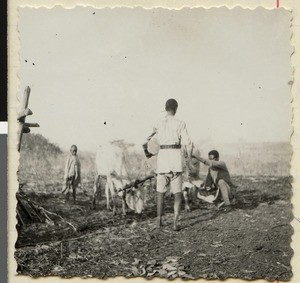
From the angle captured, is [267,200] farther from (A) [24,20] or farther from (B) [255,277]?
(A) [24,20]

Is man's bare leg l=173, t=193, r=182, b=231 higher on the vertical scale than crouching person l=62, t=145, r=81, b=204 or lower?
lower

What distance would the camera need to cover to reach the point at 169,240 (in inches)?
135

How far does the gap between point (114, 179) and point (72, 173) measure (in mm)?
248

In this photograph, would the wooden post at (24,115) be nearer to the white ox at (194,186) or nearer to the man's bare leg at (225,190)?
the white ox at (194,186)

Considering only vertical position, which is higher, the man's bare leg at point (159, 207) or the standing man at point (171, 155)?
the standing man at point (171, 155)

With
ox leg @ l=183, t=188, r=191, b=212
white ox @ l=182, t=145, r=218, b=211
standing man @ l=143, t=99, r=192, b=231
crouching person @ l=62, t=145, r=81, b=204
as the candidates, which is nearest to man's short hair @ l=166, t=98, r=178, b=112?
standing man @ l=143, t=99, r=192, b=231

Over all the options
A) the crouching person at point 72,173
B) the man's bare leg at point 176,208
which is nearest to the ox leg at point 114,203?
the crouching person at point 72,173

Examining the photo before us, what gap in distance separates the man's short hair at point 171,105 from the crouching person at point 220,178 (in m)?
0.32

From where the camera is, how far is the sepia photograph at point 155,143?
3400 millimetres

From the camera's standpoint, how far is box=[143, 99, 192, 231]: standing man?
3.43 meters

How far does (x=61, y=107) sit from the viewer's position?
136 inches

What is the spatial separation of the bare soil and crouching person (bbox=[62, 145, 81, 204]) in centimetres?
5

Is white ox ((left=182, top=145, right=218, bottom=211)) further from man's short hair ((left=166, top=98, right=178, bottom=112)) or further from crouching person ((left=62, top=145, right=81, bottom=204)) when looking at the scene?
crouching person ((left=62, top=145, right=81, bottom=204))

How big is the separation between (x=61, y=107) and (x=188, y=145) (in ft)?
2.54
